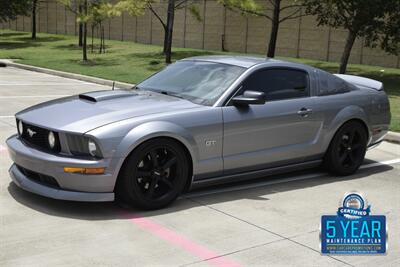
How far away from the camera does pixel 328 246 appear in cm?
431

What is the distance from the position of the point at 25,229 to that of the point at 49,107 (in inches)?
56.4

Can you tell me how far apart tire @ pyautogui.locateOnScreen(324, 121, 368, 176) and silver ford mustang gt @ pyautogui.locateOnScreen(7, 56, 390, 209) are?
0.04 ft

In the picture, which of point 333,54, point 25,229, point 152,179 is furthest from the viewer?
point 333,54

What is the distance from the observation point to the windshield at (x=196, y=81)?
592 cm

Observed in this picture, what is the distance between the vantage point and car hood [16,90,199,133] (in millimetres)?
5129

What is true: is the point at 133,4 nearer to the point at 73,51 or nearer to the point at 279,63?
the point at 73,51

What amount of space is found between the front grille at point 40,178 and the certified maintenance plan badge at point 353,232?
7.76 feet

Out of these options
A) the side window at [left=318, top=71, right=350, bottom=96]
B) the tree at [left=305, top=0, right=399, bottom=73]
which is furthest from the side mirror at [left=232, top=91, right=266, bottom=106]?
the tree at [left=305, top=0, right=399, bottom=73]

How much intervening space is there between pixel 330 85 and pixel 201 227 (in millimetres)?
2843

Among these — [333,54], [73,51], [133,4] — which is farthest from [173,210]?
[73,51]

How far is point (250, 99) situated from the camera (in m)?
5.70

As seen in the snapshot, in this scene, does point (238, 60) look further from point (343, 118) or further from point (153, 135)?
point (153, 135)

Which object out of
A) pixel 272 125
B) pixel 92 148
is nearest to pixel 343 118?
pixel 272 125

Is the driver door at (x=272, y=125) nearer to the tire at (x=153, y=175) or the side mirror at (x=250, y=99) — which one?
the side mirror at (x=250, y=99)
